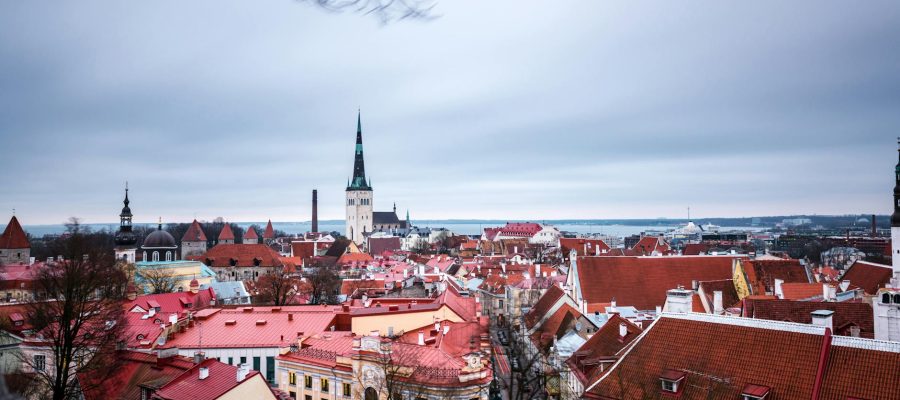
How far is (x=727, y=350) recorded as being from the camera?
61.6 feet

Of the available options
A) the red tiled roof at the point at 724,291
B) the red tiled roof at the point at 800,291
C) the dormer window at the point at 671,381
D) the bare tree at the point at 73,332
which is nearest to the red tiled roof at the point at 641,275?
the red tiled roof at the point at 724,291

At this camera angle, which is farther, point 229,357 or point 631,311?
point 631,311

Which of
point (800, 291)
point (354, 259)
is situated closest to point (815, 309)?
point (800, 291)

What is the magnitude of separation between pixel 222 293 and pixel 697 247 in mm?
72075

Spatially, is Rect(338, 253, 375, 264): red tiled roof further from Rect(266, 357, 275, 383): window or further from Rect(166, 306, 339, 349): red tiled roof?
Rect(266, 357, 275, 383): window

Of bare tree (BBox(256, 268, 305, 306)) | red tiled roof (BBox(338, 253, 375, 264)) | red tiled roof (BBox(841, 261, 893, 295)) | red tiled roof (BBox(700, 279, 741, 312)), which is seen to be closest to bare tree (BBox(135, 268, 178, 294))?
bare tree (BBox(256, 268, 305, 306))

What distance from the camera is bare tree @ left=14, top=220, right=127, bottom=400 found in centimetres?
Result: 2466

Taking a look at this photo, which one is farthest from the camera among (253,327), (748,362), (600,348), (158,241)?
(158,241)

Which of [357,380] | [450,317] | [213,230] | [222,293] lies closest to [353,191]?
[213,230]

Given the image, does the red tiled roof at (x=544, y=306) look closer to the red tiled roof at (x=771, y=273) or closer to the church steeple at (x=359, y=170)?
the red tiled roof at (x=771, y=273)

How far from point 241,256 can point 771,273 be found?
72082mm

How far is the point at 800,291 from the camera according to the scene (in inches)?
1414

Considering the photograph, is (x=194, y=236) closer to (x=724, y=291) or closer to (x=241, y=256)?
(x=241, y=256)

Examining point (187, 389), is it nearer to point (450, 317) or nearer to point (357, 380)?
point (357, 380)
